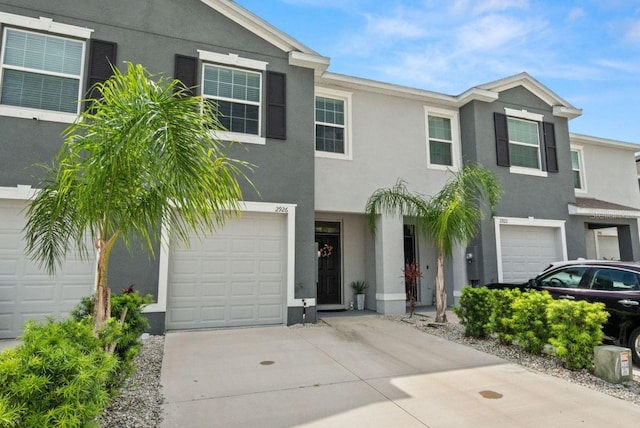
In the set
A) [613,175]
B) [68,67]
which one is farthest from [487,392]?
[613,175]

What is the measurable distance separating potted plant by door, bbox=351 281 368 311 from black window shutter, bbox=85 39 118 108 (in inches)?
323

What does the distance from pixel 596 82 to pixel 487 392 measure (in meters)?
11.3

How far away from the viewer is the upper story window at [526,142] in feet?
39.3

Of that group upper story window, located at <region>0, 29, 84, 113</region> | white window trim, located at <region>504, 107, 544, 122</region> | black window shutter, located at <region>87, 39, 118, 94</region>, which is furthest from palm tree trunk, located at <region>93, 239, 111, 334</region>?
white window trim, located at <region>504, 107, 544, 122</region>

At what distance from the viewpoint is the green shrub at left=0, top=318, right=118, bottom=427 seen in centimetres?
223

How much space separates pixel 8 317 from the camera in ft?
23.3

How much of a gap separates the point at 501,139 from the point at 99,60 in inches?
436

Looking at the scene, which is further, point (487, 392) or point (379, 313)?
point (379, 313)

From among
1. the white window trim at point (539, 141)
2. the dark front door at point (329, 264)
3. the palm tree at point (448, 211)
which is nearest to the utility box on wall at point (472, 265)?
the palm tree at point (448, 211)

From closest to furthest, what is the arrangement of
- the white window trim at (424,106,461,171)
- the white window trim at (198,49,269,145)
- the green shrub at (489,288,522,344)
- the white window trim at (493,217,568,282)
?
the green shrub at (489,288,522,344) → the white window trim at (198,49,269,145) → the white window trim at (493,217,568,282) → the white window trim at (424,106,461,171)

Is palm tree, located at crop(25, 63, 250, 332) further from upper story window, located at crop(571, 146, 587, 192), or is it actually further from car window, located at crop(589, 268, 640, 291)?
upper story window, located at crop(571, 146, 587, 192)

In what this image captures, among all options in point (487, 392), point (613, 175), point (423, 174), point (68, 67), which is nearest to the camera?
point (487, 392)

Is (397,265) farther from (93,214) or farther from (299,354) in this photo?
(93,214)

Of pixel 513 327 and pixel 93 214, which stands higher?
pixel 93 214
